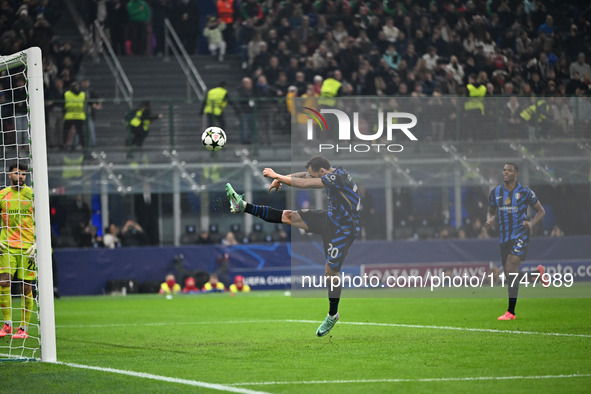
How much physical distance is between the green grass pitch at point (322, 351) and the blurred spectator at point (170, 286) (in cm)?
600

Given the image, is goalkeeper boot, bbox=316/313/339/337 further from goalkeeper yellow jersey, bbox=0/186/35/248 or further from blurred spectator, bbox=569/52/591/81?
blurred spectator, bbox=569/52/591/81

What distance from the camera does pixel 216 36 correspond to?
30.4m

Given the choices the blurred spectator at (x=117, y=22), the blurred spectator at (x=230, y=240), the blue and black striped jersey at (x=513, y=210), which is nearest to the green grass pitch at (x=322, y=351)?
the blue and black striped jersey at (x=513, y=210)

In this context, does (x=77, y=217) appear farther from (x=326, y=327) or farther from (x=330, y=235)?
(x=326, y=327)

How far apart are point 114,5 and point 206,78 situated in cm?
358

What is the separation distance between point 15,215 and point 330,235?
439 cm

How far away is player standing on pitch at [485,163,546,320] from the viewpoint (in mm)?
14758

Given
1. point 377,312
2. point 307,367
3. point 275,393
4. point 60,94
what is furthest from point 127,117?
point 275,393

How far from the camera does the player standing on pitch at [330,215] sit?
12.2 m

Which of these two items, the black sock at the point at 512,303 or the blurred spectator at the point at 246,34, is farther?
the blurred spectator at the point at 246,34

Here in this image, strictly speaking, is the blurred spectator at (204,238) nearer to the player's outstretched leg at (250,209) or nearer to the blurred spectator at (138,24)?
the blurred spectator at (138,24)

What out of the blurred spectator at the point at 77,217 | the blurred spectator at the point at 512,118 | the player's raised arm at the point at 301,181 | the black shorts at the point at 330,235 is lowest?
the blurred spectator at the point at 77,217

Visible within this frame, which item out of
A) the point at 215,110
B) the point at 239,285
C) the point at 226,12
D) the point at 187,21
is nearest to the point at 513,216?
the point at 239,285

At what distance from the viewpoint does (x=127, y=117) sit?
24078 mm
